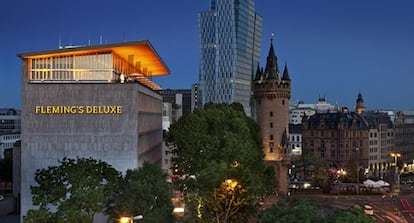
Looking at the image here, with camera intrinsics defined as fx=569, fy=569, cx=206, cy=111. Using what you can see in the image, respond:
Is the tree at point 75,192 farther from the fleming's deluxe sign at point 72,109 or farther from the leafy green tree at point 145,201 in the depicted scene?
the fleming's deluxe sign at point 72,109

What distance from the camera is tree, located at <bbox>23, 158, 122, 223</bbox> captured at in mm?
40875

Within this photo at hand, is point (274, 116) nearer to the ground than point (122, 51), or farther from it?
nearer to the ground

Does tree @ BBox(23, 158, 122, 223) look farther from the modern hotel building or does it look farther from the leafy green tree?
the modern hotel building

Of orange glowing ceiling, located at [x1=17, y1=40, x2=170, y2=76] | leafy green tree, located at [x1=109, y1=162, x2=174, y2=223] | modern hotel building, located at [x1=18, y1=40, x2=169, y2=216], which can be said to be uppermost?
orange glowing ceiling, located at [x1=17, y1=40, x2=170, y2=76]

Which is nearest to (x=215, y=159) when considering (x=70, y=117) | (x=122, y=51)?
(x=122, y=51)

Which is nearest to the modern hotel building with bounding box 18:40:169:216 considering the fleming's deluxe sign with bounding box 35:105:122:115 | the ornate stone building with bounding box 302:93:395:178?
the fleming's deluxe sign with bounding box 35:105:122:115

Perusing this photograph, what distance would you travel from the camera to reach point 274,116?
125750 millimetres

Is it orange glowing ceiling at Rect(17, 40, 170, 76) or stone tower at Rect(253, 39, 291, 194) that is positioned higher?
orange glowing ceiling at Rect(17, 40, 170, 76)

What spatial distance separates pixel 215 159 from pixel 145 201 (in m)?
29.4

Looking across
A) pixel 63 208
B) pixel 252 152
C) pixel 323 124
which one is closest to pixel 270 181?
pixel 252 152

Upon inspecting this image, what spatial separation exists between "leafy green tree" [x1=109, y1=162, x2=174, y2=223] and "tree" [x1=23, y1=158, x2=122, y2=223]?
4.43 feet

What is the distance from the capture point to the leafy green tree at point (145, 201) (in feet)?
153

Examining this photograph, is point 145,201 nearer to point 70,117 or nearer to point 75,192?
point 75,192

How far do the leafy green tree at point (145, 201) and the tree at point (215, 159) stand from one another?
3.85 m
